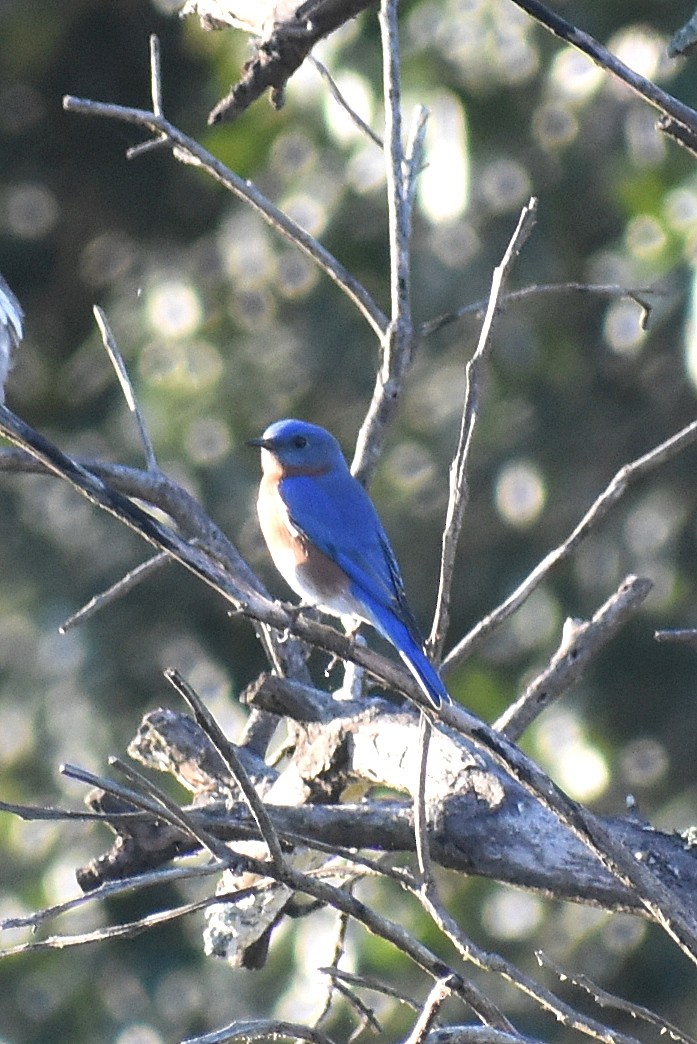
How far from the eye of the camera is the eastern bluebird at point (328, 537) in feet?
13.8

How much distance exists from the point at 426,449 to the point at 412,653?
12.7 ft

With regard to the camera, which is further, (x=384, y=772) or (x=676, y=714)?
(x=676, y=714)

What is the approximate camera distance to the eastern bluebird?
13.8 feet

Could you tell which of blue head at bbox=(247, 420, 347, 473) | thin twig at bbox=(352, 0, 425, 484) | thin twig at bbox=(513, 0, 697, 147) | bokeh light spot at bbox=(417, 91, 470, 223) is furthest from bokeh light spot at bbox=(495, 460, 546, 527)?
thin twig at bbox=(513, 0, 697, 147)

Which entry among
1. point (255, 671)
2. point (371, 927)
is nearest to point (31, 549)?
point (255, 671)

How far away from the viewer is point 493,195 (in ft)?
23.4

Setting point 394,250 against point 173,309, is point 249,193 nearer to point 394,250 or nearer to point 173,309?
point 394,250

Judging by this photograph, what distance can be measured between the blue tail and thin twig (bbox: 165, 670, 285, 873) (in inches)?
17.6

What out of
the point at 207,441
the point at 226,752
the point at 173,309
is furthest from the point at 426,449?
the point at 226,752

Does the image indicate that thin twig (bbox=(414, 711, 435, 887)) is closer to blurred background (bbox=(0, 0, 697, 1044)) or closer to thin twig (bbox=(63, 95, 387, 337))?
thin twig (bbox=(63, 95, 387, 337))

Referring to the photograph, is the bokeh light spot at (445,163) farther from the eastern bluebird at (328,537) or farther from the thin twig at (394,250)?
the thin twig at (394,250)

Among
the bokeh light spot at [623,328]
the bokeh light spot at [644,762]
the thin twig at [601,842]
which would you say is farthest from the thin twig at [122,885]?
the bokeh light spot at [623,328]

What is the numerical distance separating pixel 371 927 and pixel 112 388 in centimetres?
647

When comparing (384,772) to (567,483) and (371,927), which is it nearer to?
(371,927)
